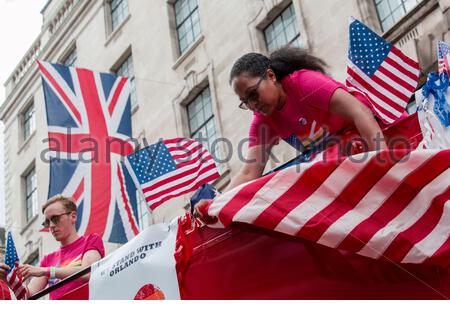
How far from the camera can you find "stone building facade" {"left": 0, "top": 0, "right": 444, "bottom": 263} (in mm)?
12914

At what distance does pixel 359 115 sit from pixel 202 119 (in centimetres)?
1332

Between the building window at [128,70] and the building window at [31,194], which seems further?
the building window at [31,194]

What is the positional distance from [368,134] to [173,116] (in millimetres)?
14183

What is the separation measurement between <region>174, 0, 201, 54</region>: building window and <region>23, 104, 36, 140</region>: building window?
9650mm

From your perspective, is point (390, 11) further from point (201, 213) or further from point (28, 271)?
point (201, 213)

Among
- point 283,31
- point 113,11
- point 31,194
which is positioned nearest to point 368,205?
point 283,31

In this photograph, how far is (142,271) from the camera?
3.95m

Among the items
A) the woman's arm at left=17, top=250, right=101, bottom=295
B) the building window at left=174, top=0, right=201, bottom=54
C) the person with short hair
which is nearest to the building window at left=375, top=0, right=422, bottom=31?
the building window at left=174, top=0, right=201, bottom=54

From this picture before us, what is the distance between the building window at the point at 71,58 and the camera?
24.8 m

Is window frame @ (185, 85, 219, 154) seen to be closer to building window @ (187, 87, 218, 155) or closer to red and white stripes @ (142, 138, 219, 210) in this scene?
building window @ (187, 87, 218, 155)

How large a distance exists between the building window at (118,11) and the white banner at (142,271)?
19117 mm

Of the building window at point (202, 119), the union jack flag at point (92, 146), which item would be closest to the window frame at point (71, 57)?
the building window at point (202, 119)

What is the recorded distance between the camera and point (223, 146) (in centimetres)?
1534

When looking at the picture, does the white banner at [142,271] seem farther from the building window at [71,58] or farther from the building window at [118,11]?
the building window at [71,58]
